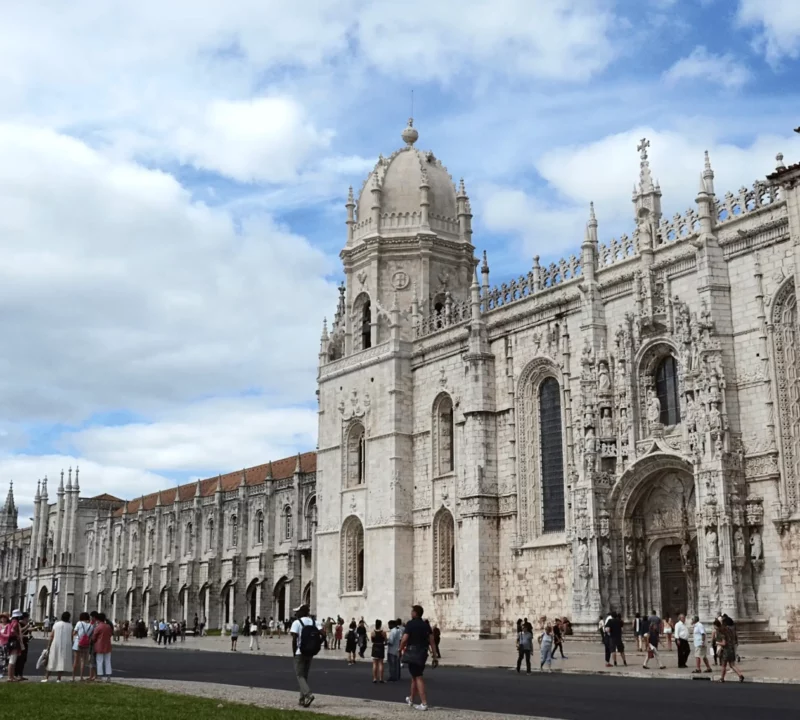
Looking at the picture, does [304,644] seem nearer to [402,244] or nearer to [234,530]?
[402,244]

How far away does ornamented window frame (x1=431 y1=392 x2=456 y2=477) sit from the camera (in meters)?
40.8

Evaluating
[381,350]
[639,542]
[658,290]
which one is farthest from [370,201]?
[639,542]

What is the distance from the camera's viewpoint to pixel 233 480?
244ft

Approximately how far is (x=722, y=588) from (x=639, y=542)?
495 cm

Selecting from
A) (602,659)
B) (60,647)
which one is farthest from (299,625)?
(602,659)

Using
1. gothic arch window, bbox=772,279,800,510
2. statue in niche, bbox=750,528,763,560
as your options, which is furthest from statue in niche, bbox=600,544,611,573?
gothic arch window, bbox=772,279,800,510

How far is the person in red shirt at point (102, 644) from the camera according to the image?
21266mm

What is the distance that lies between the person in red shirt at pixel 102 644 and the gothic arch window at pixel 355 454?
2319 cm

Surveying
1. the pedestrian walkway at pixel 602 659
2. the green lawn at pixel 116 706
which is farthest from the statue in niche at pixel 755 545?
the green lawn at pixel 116 706

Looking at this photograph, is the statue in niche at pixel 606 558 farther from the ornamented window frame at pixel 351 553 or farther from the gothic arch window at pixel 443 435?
the ornamented window frame at pixel 351 553

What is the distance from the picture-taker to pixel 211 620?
68000 millimetres

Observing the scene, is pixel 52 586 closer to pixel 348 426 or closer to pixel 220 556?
pixel 220 556

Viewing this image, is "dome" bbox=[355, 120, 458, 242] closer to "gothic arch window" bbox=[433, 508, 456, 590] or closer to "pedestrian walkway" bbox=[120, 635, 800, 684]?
"gothic arch window" bbox=[433, 508, 456, 590]

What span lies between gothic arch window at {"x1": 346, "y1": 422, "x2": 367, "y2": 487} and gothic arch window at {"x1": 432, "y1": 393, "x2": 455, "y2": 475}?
170 inches
